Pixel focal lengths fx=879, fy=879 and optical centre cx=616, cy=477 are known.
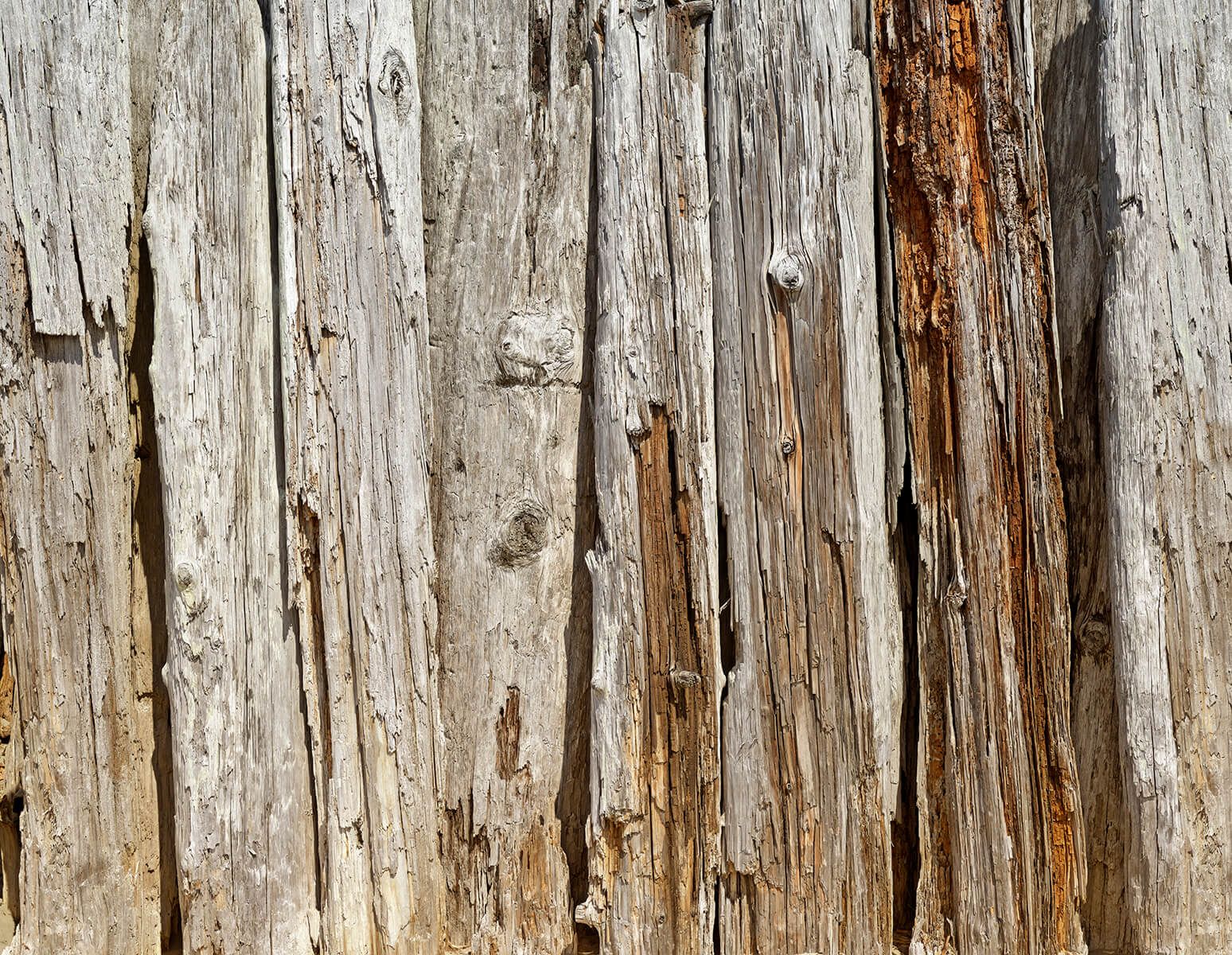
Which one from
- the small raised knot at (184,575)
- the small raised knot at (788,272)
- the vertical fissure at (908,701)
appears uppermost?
the small raised knot at (788,272)

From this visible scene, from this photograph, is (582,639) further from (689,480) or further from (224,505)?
(224,505)

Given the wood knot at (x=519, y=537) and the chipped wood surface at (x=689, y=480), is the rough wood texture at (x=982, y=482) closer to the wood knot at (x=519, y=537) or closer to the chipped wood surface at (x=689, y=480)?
the chipped wood surface at (x=689, y=480)

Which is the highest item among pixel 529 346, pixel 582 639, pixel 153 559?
pixel 529 346

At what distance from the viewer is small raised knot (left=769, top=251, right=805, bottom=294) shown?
2037 mm

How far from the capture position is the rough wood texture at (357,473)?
6.63 ft

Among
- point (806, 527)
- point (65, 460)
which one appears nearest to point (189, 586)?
point (65, 460)

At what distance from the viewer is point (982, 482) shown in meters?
2.04

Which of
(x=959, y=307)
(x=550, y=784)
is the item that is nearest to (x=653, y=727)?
(x=550, y=784)

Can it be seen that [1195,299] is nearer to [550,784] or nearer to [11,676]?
[550,784]

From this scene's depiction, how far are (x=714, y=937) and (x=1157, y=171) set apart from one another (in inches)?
81.9

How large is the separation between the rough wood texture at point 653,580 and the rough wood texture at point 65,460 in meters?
1.15

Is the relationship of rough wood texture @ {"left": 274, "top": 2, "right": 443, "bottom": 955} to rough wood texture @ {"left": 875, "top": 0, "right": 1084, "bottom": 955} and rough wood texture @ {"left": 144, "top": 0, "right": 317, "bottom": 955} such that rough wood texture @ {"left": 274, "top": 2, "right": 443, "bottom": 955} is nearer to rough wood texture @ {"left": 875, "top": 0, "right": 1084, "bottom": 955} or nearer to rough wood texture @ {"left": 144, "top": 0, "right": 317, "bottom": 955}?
rough wood texture @ {"left": 144, "top": 0, "right": 317, "bottom": 955}

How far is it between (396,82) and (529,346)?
27.1 inches

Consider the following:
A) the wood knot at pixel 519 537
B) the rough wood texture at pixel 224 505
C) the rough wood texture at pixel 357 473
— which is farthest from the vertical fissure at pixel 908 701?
the rough wood texture at pixel 224 505
